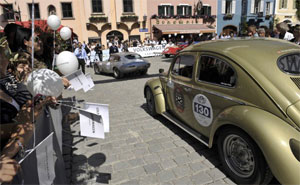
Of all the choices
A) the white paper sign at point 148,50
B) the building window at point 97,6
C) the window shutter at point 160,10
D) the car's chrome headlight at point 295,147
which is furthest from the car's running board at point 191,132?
the window shutter at point 160,10

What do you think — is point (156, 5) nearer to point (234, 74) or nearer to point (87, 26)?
point (87, 26)

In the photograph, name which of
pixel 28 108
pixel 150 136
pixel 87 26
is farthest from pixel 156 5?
pixel 28 108

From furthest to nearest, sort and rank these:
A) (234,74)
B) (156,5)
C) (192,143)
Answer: (156,5) < (192,143) < (234,74)

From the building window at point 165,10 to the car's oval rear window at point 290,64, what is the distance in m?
26.2

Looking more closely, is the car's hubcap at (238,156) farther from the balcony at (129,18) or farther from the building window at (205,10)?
the building window at (205,10)

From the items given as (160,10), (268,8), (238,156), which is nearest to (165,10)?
(160,10)

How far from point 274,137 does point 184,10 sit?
2836 cm

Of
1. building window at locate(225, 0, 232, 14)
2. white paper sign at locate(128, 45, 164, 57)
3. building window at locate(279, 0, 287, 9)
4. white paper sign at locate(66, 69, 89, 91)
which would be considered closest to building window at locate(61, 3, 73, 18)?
white paper sign at locate(128, 45, 164, 57)

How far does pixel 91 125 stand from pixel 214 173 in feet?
5.93

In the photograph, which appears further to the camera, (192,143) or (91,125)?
(192,143)

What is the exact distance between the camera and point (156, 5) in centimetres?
2656

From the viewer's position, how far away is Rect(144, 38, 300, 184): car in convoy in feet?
7.03

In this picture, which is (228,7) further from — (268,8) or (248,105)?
(248,105)

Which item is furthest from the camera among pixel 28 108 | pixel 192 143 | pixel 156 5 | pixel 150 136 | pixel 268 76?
pixel 156 5
